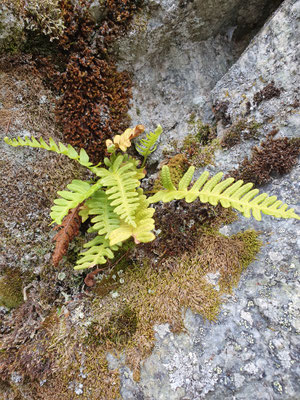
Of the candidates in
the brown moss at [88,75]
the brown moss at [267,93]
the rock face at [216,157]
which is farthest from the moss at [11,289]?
the brown moss at [267,93]

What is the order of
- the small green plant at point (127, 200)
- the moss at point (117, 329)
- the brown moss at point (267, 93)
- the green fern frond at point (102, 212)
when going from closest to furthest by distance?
the small green plant at point (127, 200) < the moss at point (117, 329) < the green fern frond at point (102, 212) < the brown moss at point (267, 93)

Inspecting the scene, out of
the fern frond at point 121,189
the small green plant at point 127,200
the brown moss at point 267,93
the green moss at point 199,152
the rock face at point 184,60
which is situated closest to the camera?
the small green plant at point 127,200

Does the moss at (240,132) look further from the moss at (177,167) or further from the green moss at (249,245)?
the green moss at (249,245)

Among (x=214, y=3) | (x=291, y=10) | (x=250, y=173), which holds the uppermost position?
(x=214, y=3)

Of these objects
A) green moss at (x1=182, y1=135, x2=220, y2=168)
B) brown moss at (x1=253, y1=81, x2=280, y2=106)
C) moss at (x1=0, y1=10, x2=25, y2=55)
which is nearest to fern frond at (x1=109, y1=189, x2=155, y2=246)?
green moss at (x1=182, y1=135, x2=220, y2=168)

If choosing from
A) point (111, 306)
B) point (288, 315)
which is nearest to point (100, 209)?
point (111, 306)

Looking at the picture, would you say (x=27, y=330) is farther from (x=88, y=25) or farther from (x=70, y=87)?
(x=88, y=25)
